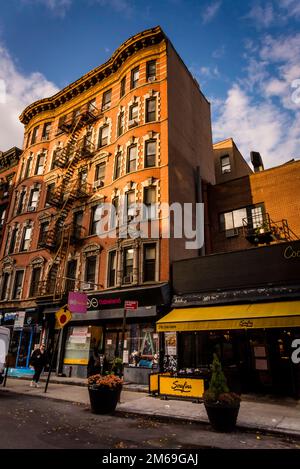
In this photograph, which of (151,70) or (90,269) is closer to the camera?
(90,269)

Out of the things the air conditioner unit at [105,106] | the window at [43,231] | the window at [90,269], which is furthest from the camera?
the air conditioner unit at [105,106]

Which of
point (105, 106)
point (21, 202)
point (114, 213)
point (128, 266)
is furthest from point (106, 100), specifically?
point (128, 266)

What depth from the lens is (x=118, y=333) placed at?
18.0m

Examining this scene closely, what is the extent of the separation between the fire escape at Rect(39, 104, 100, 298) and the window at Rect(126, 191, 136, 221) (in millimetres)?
4288

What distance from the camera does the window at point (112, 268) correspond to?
762 inches

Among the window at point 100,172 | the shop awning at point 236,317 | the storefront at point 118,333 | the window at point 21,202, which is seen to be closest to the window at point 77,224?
the window at point 100,172

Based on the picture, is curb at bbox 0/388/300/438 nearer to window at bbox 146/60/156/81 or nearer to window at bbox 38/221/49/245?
window at bbox 38/221/49/245

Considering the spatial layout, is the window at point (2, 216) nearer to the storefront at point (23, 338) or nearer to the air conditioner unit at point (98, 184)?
the storefront at point (23, 338)

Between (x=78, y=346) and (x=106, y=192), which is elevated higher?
(x=106, y=192)

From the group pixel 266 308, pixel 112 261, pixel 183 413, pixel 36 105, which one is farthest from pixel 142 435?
pixel 36 105

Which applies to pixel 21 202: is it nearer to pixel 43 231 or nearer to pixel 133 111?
pixel 43 231

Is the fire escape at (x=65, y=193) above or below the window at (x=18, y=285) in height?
above

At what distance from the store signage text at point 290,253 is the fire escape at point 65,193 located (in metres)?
14.0

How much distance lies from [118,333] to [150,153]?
1175 cm
